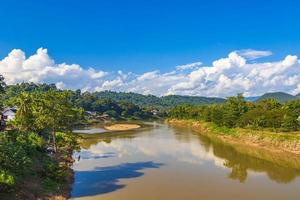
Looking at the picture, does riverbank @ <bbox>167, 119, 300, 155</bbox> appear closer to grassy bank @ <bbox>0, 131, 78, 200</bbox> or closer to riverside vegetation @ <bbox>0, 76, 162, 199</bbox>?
riverside vegetation @ <bbox>0, 76, 162, 199</bbox>

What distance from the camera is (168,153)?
6900cm

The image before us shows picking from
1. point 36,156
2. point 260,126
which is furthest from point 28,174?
point 260,126

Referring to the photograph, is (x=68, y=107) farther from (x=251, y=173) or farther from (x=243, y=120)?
(x=243, y=120)

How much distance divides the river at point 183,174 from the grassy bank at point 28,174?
7.28ft

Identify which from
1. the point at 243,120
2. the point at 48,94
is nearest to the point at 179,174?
the point at 48,94

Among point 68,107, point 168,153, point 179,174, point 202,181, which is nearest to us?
point 202,181

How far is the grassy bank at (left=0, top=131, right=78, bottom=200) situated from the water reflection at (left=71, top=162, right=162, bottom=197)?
134 centimetres

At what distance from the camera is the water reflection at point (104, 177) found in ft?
131

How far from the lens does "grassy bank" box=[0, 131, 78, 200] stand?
3127 cm

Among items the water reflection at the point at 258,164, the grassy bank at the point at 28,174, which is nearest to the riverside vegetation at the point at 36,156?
the grassy bank at the point at 28,174

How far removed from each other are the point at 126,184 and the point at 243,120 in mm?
60232

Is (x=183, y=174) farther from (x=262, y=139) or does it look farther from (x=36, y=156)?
(x=262, y=139)

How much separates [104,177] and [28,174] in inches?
448

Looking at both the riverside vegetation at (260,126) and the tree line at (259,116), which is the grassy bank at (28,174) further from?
the tree line at (259,116)
